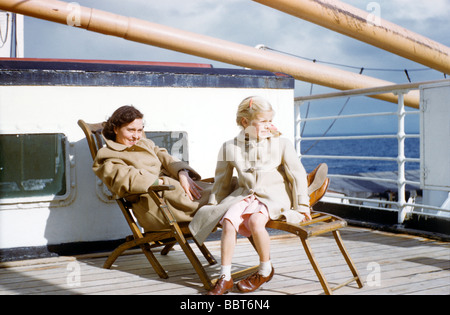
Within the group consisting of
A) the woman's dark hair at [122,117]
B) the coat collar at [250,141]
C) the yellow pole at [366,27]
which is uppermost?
the yellow pole at [366,27]

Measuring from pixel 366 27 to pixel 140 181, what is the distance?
1803 mm

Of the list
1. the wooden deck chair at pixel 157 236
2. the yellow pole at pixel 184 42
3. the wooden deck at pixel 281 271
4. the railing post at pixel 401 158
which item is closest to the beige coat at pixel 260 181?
the wooden deck chair at pixel 157 236

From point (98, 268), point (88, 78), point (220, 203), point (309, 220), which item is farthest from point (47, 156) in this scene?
point (309, 220)

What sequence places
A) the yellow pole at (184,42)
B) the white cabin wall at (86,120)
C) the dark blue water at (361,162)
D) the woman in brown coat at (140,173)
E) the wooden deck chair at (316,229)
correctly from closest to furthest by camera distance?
1. the wooden deck chair at (316,229)
2. the woman in brown coat at (140,173)
3. the white cabin wall at (86,120)
4. the yellow pole at (184,42)
5. the dark blue water at (361,162)

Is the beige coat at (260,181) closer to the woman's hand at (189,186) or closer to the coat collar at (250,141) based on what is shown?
the coat collar at (250,141)

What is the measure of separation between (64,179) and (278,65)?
403cm

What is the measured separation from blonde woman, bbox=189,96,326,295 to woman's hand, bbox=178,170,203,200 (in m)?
0.29

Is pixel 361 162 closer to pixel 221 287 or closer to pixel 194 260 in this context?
pixel 194 260

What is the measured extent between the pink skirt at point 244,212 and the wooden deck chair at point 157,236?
310 millimetres

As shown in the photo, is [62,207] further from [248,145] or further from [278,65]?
[278,65]

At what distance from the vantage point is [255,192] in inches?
104

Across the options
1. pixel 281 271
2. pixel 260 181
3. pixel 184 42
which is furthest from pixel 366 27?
pixel 184 42

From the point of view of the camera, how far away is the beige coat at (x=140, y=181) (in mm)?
2861

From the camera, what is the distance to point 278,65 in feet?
22.3
